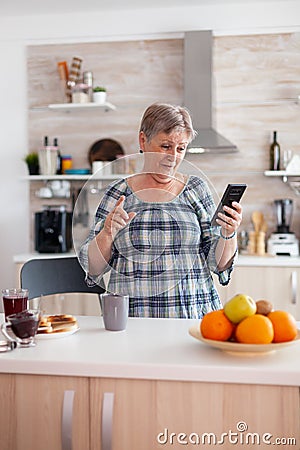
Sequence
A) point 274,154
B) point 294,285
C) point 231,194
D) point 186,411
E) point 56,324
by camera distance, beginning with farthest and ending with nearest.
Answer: point 274,154
point 294,285
point 56,324
point 231,194
point 186,411

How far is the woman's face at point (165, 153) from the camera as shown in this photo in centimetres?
196

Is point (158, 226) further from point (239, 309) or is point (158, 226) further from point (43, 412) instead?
point (43, 412)

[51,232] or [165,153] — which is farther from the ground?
[165,153]

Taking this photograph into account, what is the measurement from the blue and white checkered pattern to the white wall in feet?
8.98

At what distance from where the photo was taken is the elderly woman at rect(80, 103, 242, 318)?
1971 mm

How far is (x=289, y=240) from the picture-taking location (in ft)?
13.9

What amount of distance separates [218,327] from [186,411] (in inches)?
9.1

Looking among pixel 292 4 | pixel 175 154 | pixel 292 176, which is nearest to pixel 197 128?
pixel 292 176

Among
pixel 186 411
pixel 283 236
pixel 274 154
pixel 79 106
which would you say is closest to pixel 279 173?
pixel 274 154

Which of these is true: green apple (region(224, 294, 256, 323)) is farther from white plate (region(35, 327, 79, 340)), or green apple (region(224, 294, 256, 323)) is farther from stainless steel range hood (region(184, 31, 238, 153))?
stainless steel range hood (region(184, 31, 238, 153))

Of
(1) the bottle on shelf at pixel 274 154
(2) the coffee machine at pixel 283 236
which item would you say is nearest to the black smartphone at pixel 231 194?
(2) the coffee machine at pixel 283 236

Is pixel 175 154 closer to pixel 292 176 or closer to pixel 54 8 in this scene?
pixel 292 176

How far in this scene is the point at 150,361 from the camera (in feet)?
5.20

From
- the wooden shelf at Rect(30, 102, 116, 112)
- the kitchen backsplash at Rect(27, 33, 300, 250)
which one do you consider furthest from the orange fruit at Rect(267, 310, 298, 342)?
the wooden shelf at Rect(30, 102, 116, 112)
